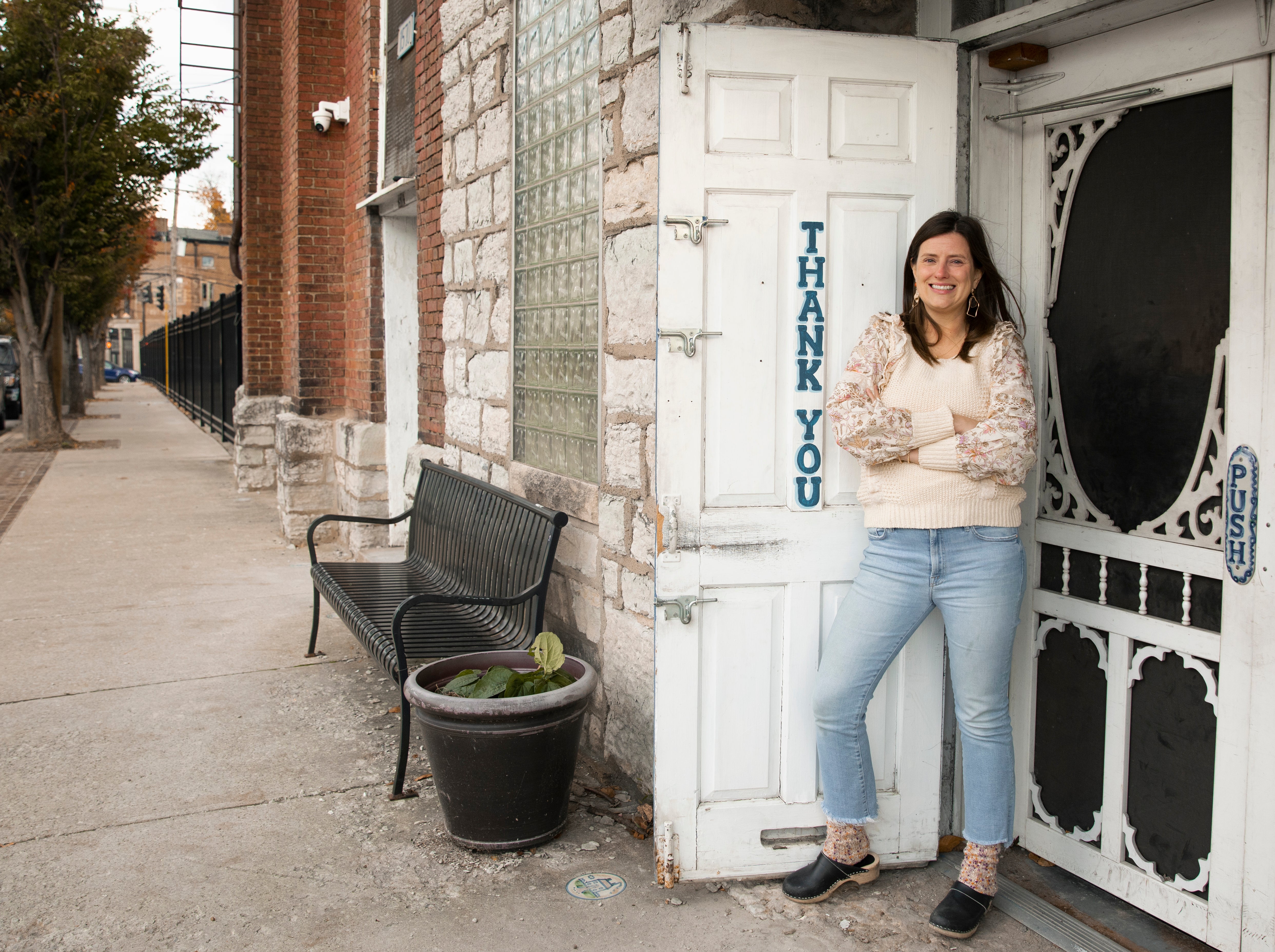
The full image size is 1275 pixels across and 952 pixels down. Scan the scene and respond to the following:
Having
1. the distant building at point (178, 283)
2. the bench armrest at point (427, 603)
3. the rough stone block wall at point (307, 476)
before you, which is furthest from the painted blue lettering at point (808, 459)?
the distant building at point (178, 283)

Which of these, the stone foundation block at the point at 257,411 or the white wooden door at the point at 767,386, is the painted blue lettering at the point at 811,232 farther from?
the stone foundation block at the point at 257,411

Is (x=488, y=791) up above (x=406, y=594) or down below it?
below

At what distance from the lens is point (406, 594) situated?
5.31m

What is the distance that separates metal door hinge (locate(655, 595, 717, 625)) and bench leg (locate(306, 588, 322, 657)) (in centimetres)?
322

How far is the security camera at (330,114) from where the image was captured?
9.25 meters

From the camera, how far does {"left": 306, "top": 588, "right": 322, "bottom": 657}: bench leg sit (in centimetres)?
583

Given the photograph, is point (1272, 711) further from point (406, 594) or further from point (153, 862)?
point (406, 594)

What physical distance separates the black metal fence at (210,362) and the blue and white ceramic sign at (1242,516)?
440 inches

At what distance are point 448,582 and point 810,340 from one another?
9.66 ft

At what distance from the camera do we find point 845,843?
3182 millimetres

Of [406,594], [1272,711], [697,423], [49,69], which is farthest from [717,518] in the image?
[49,69]

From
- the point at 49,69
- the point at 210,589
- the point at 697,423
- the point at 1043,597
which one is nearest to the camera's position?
the point at 697,423

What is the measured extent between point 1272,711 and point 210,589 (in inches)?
263

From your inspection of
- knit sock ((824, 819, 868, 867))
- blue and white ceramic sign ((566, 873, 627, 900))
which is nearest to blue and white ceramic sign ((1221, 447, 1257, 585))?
knit sock ((824, 819, 868, 867))
